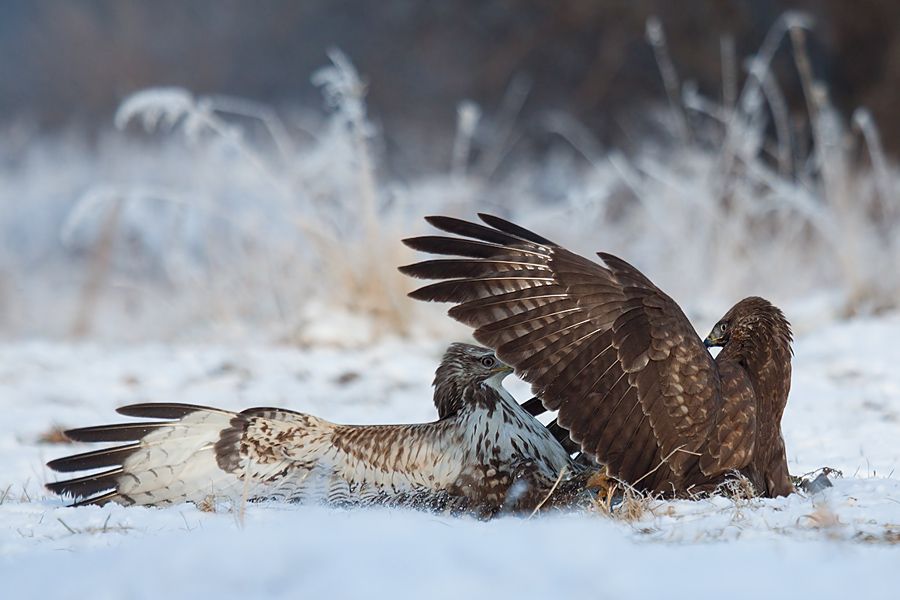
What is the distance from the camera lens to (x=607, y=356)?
3621 millimetres

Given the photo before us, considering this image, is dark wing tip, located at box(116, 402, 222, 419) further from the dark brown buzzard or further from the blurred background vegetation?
the blurred background vegetation

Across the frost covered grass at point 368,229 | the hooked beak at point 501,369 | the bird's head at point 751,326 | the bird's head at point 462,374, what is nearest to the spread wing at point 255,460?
the bird's head at point 462,374

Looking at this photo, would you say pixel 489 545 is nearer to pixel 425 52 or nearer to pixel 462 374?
pixel 462 374

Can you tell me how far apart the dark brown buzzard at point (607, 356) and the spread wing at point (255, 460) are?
0.47 metres

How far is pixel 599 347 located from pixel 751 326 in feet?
2.30

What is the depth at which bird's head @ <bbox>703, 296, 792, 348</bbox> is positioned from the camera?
3.99 metres

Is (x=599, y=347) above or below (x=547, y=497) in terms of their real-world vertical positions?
above

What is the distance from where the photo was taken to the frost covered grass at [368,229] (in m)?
8.19

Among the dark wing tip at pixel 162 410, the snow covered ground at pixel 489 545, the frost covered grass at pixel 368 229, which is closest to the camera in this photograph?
the snow covered ground at pixel 489 545

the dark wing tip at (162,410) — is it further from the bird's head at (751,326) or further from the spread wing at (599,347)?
the bird's head at (751,326)

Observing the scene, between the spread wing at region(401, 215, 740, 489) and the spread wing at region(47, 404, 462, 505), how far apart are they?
0.47 meters

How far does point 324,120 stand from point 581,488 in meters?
15.5

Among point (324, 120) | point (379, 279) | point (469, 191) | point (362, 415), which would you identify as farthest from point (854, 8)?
point (362, 415)

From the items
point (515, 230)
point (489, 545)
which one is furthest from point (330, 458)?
point (489, 545)
